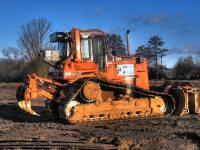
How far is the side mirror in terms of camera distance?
17047 mm

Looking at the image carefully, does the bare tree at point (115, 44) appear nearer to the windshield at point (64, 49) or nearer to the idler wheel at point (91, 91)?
the windshield at point (64, 49)

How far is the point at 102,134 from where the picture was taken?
13367 mm

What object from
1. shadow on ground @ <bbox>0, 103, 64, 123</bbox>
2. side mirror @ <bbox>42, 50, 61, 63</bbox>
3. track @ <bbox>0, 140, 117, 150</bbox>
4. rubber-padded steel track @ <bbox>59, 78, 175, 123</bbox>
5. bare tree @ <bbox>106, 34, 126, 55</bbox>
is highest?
bare tree @ <bbox>106, 34, 126, 55</bbox>

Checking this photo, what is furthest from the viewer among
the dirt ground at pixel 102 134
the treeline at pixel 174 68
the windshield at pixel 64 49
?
the treeline at pixel 174 68

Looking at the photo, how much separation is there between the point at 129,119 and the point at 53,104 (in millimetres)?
3103

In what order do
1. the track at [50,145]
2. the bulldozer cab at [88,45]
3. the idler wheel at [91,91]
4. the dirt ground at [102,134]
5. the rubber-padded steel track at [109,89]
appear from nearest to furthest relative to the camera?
the track at [50,145] → the dirt ground at [102,134] → the rubber-padded steel track at [109,89] → the idler wheel at [91,91] → the bulldozer cab at [88,45]

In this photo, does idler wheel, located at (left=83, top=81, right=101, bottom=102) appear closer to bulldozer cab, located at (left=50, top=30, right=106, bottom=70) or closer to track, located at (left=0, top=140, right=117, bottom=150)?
bulldozer cab, located at (left=50, top=30, right=106, bottom=70)

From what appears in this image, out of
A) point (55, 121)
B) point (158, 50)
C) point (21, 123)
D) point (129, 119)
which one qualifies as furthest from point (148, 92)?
point (158, 50)

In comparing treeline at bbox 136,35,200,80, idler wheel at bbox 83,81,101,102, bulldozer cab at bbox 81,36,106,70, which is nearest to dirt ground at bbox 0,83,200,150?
idler wheel at bbox 83,81,101,102

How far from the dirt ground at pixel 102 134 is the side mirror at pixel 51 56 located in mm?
2357

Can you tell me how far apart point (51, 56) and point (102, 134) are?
485cm

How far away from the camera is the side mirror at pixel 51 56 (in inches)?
671

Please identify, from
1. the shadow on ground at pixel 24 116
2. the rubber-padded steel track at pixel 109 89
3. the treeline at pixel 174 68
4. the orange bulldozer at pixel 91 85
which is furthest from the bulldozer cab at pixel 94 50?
the treeline at pixel 174 68

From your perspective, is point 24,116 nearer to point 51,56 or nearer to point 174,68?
point 51,56
